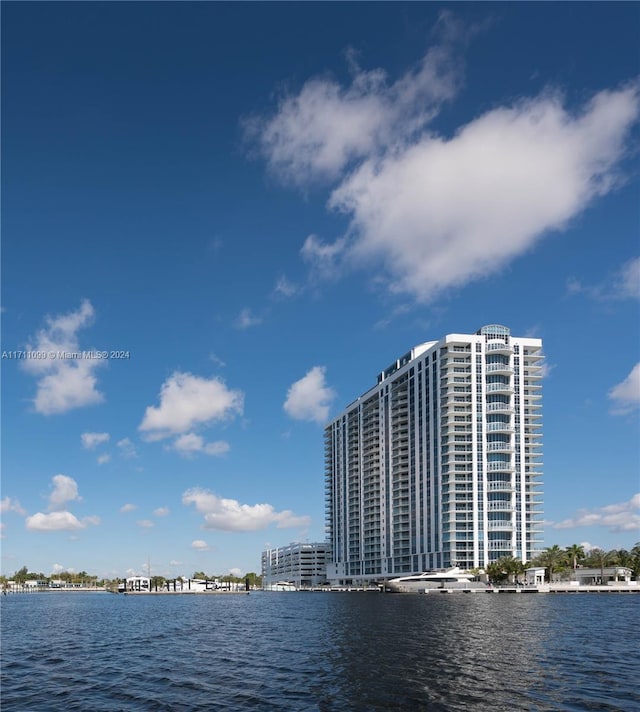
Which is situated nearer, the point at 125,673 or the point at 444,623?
the point at 125,673

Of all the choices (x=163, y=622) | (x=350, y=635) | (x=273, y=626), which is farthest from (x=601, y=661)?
(x=163, y=622)

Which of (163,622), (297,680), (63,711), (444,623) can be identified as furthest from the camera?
(163,622)

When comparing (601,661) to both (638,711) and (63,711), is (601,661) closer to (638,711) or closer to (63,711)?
(638,711)

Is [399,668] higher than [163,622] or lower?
higher

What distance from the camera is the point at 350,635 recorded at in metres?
76.4

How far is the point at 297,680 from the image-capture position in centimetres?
4847

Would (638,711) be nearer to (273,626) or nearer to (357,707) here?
(357,707)

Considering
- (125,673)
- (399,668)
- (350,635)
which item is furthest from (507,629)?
Answer: (125,673)

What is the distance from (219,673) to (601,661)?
30.5 m

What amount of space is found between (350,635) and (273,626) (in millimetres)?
23010

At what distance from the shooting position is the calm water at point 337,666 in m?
41.4

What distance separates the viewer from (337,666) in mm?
53344

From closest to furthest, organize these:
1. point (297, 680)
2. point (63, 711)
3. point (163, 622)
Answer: point (63, 711)
point (297, 680)
point (163, 622)

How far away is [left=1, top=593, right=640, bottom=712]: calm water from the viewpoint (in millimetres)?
41406
